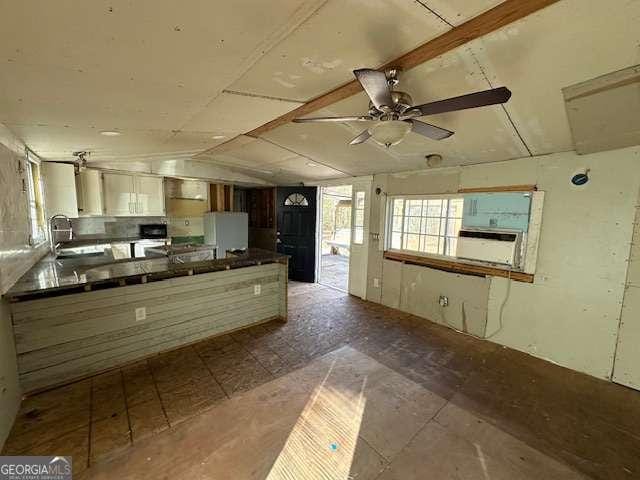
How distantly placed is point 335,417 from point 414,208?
307 centimetres

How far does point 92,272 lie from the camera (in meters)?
2.53

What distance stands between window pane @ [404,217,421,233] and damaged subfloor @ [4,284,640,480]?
70.1 inches

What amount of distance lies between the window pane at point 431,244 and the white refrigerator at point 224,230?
383cm

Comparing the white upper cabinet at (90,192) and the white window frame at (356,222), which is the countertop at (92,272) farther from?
the white window frame at (356,222)

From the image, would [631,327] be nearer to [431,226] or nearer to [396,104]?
[431,226]

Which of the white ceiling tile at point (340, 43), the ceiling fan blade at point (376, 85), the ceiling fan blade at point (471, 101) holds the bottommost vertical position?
the ceiling fan blade at point (471, 101)

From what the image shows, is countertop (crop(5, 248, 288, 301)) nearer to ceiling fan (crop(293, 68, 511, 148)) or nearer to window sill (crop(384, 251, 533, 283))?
window sill (crop(384, 251, 533, 283))

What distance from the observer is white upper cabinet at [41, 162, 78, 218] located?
345 centimetres

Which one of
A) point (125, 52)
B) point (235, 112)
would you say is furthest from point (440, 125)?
point (125, 52)

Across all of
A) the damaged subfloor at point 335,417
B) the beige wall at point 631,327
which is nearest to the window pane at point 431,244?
the damaged subfloor at point 335,417

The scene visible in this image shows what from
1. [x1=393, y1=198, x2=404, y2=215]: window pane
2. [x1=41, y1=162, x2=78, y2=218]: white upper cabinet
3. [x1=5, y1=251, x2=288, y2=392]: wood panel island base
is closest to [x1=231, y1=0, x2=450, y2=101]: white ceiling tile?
[x1=5, y1=251, x2=288, y2=392]: wood panel island base

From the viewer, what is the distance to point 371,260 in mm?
4660

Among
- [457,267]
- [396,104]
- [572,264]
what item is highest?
[396,104]

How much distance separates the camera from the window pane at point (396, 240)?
4312 mm
